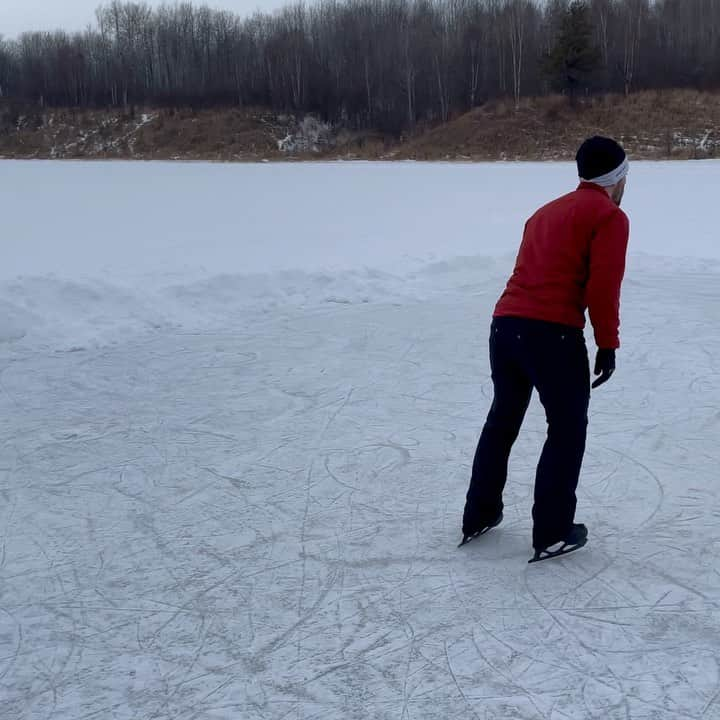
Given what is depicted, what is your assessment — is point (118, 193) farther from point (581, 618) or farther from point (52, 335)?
point (581, 618)

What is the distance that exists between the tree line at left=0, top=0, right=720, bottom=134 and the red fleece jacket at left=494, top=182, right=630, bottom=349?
123 ft

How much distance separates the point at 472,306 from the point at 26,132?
4484 centimetres

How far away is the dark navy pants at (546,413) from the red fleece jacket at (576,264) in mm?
68

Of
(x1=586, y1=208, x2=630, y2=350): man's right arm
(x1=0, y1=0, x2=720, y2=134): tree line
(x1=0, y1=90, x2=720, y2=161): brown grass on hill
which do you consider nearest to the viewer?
(x1=586, y1=208, x2=630, y2=350): man's right arm

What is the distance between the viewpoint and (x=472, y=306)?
24.7 ft

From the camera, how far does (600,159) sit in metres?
2.82

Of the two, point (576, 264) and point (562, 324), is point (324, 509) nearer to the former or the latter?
point (562, 324)

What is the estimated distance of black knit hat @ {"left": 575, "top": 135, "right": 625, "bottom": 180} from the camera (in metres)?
2.82

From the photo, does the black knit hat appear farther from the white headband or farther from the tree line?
the tree line

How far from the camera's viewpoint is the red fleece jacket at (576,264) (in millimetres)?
2730

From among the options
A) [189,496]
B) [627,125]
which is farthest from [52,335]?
[627,125]

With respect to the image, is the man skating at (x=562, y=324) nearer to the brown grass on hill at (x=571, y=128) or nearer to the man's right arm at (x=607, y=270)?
the man's right arm at (x=607, y=270)

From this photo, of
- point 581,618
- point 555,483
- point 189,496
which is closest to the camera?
point 581,618

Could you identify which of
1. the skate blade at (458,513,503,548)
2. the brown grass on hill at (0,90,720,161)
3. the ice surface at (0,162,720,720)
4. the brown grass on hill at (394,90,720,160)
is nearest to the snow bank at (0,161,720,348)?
the ice surface at (0,162,720,720)
